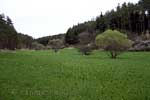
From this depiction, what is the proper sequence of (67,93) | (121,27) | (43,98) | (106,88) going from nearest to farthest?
(43,98) → (67,93) → (106,88) → (121,27)

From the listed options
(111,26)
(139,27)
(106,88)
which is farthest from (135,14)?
(106,88)

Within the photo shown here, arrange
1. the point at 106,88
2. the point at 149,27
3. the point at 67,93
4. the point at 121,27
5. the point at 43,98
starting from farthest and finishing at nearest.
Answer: the point at 121,27, the point at 149,27, the point at 106,88, the point at 67,93, the point at 43,98

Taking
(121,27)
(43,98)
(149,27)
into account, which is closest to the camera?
(43,98)

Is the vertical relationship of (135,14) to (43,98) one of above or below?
above

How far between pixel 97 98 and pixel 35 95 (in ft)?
9.50

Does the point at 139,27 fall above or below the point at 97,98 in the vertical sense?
above

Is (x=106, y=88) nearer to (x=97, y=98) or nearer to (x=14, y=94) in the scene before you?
(x=97, y=98)

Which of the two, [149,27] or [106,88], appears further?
[149,27]

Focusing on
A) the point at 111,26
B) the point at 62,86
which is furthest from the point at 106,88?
the point at 111,26

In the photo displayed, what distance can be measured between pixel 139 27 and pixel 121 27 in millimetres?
9798

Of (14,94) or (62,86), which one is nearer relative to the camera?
A: (14,94)

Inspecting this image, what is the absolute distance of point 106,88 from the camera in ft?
47.9

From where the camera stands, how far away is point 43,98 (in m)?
11.7

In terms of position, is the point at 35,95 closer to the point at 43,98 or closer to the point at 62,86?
the point at 43,98
